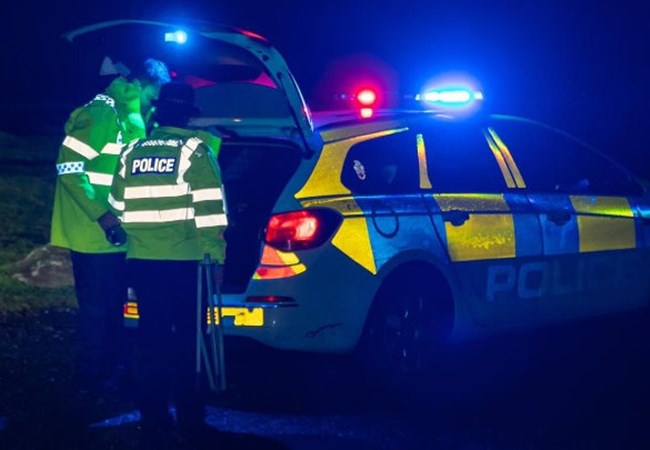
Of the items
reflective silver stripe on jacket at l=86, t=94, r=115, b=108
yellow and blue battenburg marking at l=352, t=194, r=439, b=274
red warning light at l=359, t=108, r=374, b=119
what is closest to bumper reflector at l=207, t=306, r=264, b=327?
yellow and blue battenburg marking at l=352, t=194, r=439, b=274

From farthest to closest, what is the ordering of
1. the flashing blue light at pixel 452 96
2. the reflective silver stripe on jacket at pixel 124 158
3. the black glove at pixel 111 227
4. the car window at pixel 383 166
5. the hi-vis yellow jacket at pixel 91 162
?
1. the flashing blue light at pixel 452 96
2. the car window at pixel 383 166
3. the hi-vis yellow jacket at pixel 91 162
4. the black glove at pixel 111 227
5. the reflective silver stripe on jacket at pixel 124 158

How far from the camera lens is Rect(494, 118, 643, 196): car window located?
280 inches

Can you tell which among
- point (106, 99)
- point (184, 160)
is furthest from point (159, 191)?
point (106, 99)

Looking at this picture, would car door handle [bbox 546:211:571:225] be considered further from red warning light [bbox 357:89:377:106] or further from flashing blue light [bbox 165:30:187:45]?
flashing blue light [bbox 165:30:187:45]

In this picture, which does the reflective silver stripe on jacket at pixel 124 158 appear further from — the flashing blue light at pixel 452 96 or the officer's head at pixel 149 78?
the flashing blue light at pixel 452 96

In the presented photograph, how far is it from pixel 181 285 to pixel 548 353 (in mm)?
3096

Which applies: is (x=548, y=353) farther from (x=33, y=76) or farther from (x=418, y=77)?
(x=33, y=76)

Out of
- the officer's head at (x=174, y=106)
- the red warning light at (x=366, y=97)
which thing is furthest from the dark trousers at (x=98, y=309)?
the red warning light at (x=366, y=97)

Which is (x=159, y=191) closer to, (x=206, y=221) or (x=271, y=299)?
(x=206, y=221)

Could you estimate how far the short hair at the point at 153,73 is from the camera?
566 centimetres

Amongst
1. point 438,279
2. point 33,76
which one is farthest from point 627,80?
point 438,279

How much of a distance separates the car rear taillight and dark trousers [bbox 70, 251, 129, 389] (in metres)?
0.79

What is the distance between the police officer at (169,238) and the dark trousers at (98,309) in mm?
763

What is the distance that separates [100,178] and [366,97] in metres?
2.57
